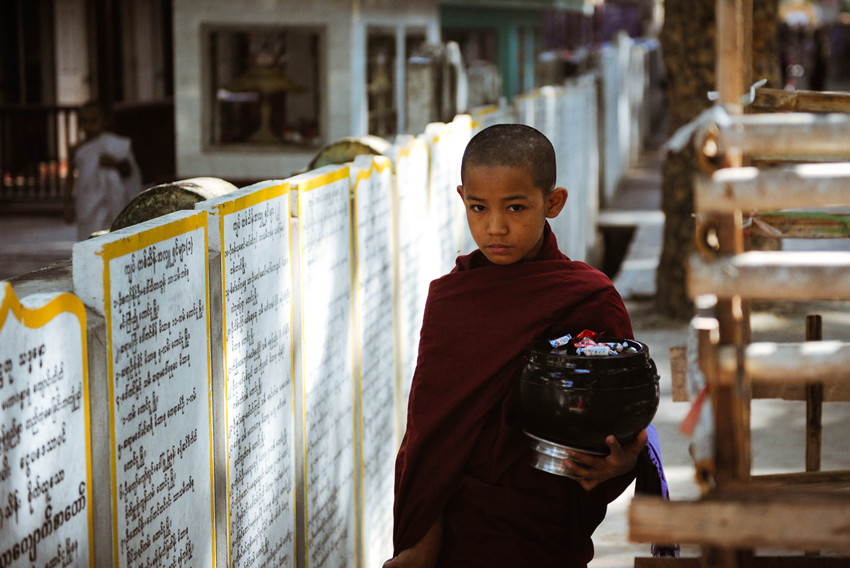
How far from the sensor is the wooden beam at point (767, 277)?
1.76 meters

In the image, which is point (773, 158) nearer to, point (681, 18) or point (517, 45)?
point (681, 18)

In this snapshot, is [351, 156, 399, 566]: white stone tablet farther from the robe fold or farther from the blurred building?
the blurred building

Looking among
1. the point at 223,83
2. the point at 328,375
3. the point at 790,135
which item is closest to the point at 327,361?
the point at 328,375

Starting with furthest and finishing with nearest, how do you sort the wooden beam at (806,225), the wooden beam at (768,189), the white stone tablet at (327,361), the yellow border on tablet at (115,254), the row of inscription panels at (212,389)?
the wooden beam at (806,225)
the white stone tablet at (327,361)
the yellow border on tablet at (115,254)
the row of inscription panels at (212,389)
the wooden beam at (768,189)

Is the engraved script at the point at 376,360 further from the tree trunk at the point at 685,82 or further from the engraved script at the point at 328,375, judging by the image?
the tree trunk at the point at 685,82

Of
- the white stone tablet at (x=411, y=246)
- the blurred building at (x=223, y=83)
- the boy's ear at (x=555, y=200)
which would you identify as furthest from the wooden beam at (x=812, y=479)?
the blurred building at (x=223, y=83)

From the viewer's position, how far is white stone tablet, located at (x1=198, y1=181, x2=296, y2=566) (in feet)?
9.12

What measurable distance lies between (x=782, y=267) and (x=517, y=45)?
24394 mm

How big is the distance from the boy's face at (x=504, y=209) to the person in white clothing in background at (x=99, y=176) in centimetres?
682

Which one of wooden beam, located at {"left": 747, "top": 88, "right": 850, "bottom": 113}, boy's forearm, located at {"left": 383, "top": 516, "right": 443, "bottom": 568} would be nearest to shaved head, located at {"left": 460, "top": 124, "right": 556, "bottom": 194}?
boy's forearm, located at {"left": 383, "top": 516, "right": 443, "bottom": 568}

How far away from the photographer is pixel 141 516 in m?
2.30

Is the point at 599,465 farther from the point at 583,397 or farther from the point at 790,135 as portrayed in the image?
the point at 790,135

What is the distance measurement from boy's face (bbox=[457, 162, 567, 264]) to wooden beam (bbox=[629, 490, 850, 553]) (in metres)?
1.16

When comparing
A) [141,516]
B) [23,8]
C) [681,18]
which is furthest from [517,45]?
[141,516]
